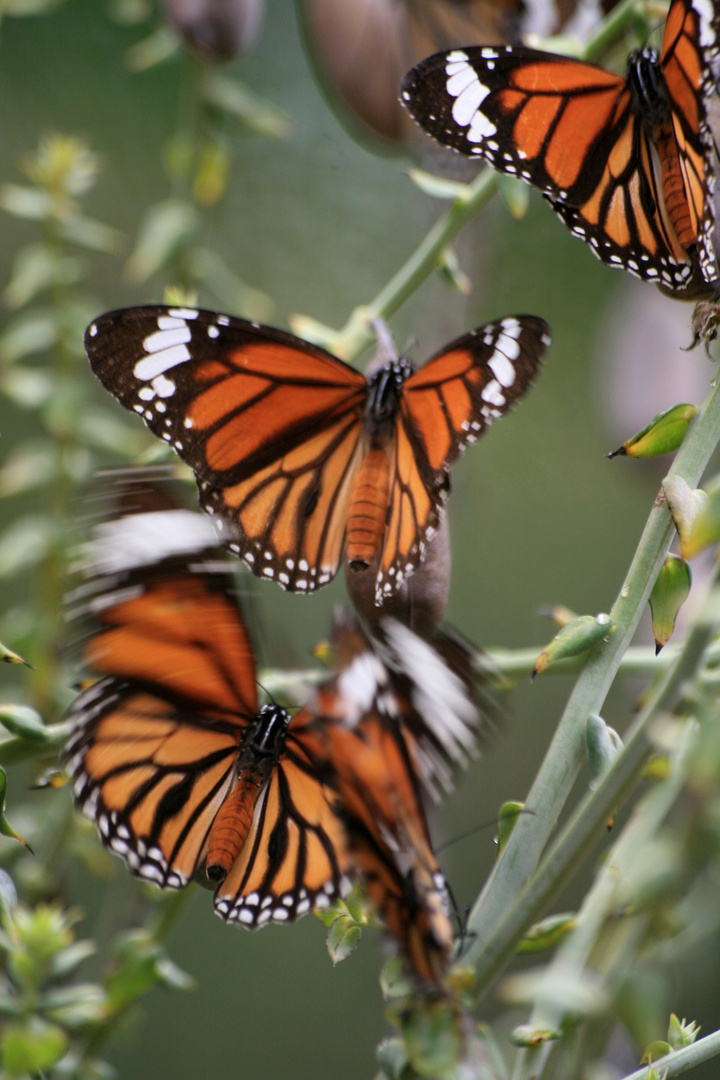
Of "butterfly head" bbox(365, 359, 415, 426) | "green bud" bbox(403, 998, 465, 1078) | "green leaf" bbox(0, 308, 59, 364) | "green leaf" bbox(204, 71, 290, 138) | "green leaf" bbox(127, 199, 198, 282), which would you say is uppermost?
"green leaf" bbox(204, 71, 290, 138)

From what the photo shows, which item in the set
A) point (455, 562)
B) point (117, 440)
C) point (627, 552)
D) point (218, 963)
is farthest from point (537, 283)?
point (218, 963)

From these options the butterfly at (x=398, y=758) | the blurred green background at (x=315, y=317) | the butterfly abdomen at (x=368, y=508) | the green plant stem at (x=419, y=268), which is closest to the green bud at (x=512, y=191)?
the green plant stem at (x=419, y=268)

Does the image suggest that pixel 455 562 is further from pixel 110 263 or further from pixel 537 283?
pixel 110 263

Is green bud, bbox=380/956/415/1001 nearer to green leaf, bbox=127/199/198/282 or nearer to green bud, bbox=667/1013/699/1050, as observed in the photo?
green bud, bbox=667/1013/699/1050

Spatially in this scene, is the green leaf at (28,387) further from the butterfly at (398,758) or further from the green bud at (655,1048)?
the green bud at (655,1048)

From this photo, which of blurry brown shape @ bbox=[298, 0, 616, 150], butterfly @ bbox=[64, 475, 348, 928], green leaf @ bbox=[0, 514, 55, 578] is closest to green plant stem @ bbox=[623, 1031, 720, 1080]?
butterfly @ bbox=[64, 475, 348, 928]

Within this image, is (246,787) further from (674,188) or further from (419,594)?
(674,188)
